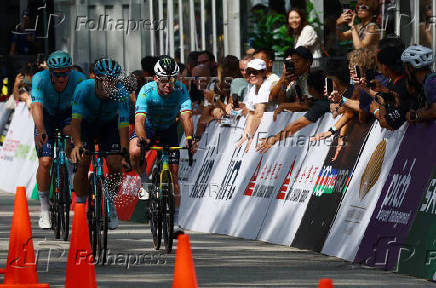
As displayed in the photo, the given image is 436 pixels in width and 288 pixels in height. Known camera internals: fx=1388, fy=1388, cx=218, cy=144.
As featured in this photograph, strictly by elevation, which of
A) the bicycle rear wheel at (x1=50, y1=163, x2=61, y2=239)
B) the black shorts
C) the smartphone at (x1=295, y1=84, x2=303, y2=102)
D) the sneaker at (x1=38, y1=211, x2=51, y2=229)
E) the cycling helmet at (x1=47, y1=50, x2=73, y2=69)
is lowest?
the sneaker at (x1=38, y1=211, x2=51, y2=229)

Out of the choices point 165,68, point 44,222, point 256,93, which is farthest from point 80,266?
point 256,93

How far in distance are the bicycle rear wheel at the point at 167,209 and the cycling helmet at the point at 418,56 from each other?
326 centimetres

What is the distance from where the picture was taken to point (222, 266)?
13016mm

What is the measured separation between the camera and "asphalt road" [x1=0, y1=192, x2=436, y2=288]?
11609 mm

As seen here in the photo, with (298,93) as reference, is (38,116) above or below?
below

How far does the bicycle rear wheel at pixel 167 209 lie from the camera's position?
47.1 ft

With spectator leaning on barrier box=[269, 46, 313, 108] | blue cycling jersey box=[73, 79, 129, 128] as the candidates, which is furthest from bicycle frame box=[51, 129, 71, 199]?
spectator leaning on barrier box=[269, 46, 313, 108]

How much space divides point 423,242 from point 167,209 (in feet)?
11.8

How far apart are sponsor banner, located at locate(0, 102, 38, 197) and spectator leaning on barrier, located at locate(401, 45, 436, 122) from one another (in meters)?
12.9

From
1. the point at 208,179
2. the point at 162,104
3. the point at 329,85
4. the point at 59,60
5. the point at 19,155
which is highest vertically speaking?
the point at 59,60

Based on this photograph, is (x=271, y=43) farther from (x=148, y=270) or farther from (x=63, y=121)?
(x=148, y=270)

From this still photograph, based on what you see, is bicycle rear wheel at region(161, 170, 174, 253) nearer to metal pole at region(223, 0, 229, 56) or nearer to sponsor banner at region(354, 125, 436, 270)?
sponsor banner at region(354, 125, 436, 270)

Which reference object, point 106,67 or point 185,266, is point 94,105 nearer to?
point 106,67

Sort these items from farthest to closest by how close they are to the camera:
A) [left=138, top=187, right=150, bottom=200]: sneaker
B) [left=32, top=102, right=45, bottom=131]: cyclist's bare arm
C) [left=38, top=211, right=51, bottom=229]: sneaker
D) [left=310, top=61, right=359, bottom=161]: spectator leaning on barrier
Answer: [left=38, top=211, right=51, bottom=229]: sneaker < [left=32, top=102, right=45, bottom=131]: cyclist's bare arm < [left=138, top=187, right=150, bottom=200]: sneaker < [left=310, top=61, right=359, bottom=161]: spectator leaning on barrier
